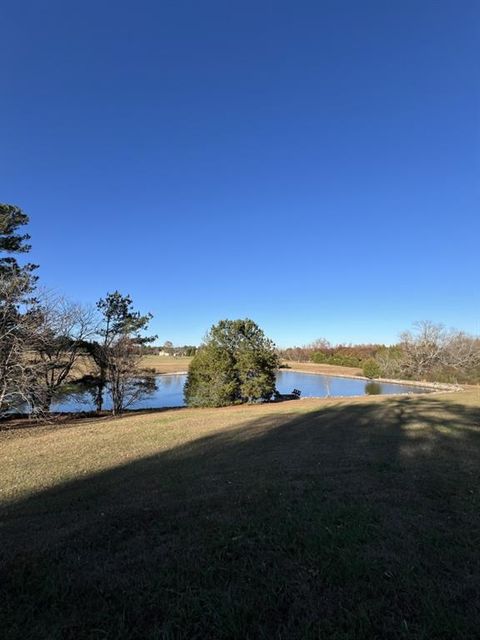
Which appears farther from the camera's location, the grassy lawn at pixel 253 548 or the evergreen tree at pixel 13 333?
the evergreen tree at pixel 13 333

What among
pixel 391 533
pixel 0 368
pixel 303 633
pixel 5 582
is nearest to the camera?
pixel 303 633

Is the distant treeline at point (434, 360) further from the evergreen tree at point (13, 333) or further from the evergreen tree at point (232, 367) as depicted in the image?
the evergreen tree at point (13, 333)

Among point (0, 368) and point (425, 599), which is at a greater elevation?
point (0, 368)

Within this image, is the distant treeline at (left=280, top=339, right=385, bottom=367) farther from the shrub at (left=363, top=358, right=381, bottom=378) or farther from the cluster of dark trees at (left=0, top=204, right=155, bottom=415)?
the cluster of dark trees at (left=0, top=204, right=155, bottom=415)

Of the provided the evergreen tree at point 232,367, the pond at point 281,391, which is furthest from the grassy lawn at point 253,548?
the pond at point 281,391

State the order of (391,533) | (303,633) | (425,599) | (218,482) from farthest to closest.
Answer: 1. (218,482)
2. (391,533)
3. (425,599)
4. (303,633)

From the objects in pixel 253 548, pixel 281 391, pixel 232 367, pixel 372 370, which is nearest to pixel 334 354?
pixel 372 370

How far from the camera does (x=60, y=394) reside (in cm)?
2106

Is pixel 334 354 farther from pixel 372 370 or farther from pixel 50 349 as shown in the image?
pixel 50 349

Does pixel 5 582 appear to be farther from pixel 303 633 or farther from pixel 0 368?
pixel 0 368

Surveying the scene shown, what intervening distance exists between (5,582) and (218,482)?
9.50 ft

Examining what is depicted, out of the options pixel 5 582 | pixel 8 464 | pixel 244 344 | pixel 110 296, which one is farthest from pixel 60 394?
pixel 5 582

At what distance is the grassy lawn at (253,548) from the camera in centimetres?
233

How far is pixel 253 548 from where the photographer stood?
3211mm
